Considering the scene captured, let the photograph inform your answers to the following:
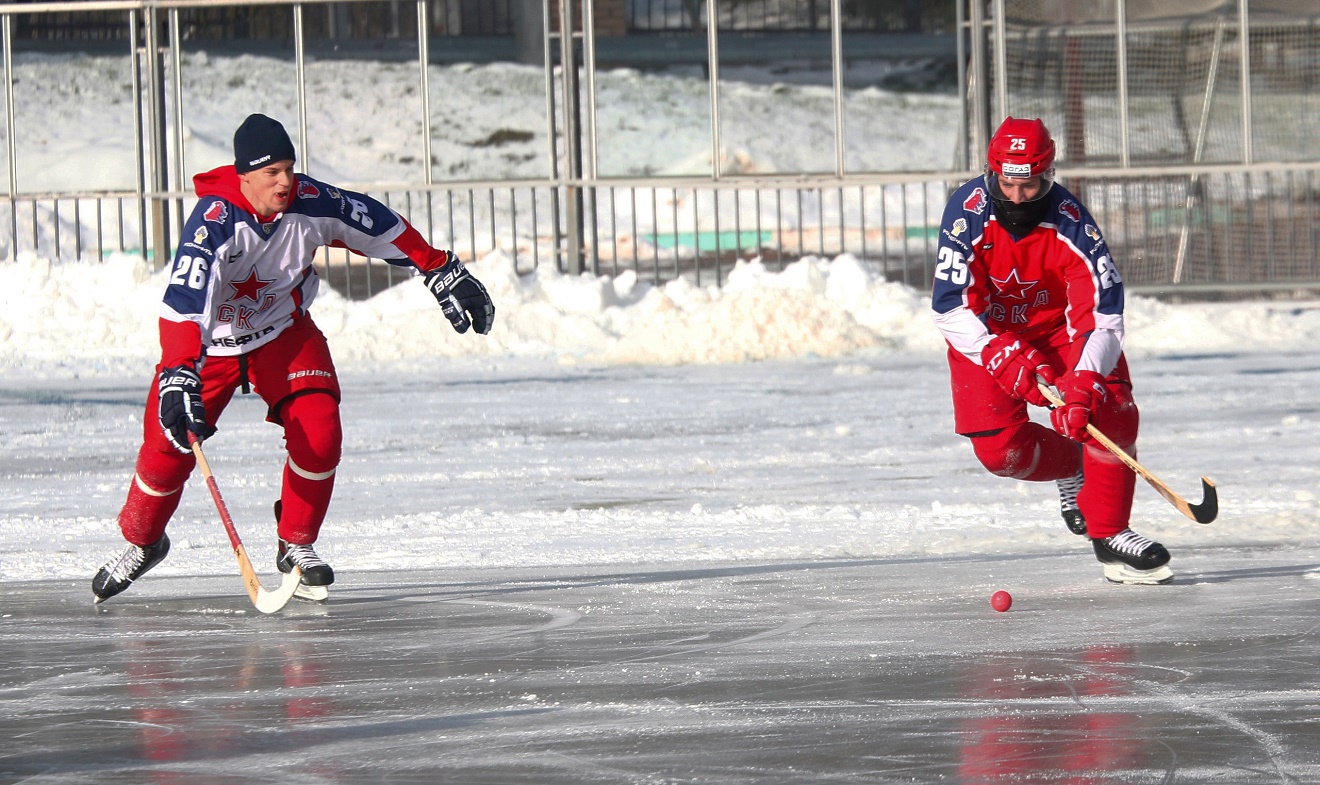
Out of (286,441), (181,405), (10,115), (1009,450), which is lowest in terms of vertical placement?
(1009,450)

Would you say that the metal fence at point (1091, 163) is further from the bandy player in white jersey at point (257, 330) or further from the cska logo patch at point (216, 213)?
the cska logo patch at point (216, 213)

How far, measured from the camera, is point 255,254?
5906 mm

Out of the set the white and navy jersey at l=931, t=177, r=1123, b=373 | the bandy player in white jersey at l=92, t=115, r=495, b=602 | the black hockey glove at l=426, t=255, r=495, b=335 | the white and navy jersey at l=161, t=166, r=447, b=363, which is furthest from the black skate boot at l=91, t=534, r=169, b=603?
the white and navy jersey at l=931, t=177, r=1123, b=373

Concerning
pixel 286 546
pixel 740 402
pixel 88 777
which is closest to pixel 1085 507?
pixel 286 546

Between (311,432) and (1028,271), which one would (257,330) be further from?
(1028,271)

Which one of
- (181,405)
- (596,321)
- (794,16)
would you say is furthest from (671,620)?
(794,16)

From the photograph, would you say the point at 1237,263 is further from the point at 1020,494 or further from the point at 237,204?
the point at 237,204

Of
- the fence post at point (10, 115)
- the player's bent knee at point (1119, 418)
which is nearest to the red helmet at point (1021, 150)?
the player's bent knee at point (1119, 418)

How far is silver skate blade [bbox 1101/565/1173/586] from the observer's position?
19.1ft

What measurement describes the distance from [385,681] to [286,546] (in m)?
1.64

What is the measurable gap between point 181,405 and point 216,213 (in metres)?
0.61

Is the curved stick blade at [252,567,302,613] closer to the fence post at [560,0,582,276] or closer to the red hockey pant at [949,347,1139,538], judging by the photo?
the red hockey pant at [949,347,1139,538]

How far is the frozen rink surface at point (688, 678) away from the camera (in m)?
3.68

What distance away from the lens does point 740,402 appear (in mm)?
11891
